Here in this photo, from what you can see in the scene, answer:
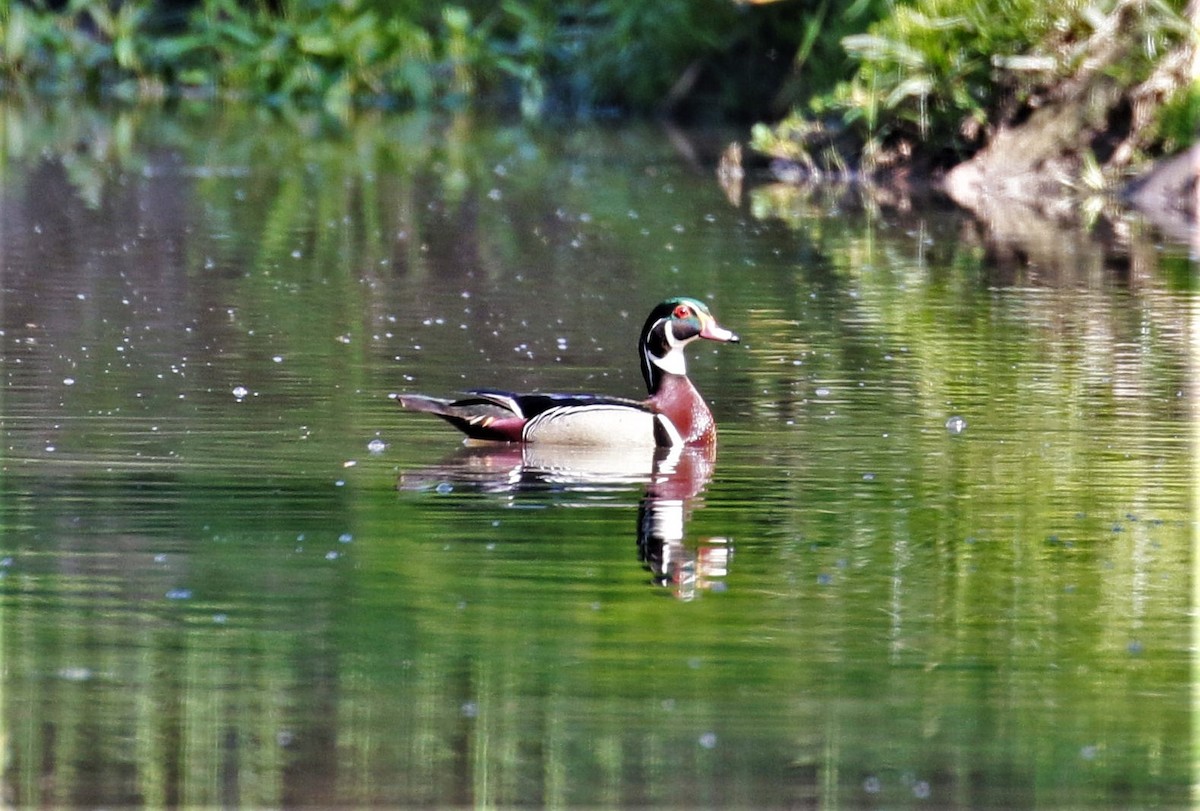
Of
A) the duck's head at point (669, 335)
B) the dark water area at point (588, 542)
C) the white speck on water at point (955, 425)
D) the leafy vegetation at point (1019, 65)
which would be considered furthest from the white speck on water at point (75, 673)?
the leafy vegetation at point (1019, 65)

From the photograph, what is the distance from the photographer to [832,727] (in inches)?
250

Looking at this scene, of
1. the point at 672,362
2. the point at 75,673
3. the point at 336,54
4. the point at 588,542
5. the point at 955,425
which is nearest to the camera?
the point at 75,673

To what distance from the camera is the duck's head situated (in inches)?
414

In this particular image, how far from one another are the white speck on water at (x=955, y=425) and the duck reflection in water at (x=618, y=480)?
1214mm

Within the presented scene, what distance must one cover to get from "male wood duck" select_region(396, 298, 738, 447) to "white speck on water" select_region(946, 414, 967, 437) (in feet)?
3.81

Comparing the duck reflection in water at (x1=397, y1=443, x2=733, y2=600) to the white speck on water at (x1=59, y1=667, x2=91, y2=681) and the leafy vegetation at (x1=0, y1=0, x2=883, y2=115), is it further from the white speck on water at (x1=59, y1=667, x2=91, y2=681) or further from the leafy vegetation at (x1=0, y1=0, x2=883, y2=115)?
the leafy vegetation at (x1=0, y1=0, x2=883, y2=115)

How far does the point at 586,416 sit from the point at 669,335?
2.10 ft

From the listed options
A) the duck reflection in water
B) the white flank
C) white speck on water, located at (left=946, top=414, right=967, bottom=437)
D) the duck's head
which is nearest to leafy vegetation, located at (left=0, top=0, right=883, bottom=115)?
white speck on water, located at (left=946, top=414, right=967, bottom=437)

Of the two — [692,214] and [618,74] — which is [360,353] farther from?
[618,74]

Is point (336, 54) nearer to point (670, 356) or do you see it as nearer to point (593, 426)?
point (670, 356)

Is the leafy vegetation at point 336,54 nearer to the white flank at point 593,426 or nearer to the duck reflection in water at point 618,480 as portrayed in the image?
the white flank at point 593,426

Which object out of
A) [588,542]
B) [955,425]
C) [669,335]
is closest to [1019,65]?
[955,425]

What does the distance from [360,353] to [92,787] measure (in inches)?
280

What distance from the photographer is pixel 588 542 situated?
845 cm
